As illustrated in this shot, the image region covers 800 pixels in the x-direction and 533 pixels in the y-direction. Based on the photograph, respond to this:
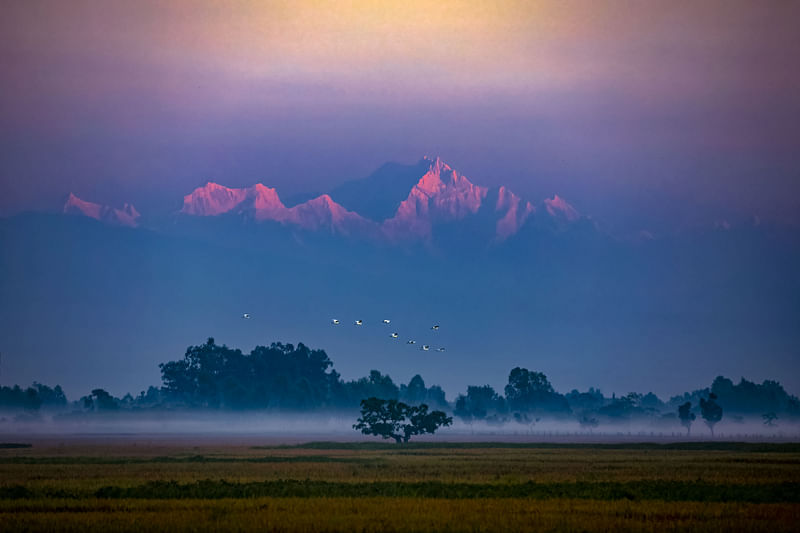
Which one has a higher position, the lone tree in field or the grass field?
the lone tree in field

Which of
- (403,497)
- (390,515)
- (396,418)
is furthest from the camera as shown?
(396,418)

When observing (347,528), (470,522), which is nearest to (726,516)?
(470,522)

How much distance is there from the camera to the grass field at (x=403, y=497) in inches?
1710

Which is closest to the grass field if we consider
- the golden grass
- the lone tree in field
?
the golden grass

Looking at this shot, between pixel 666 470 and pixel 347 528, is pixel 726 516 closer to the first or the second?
pixel 347 528

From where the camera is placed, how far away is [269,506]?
48875 millimetres

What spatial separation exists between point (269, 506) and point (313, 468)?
30000 millimetres

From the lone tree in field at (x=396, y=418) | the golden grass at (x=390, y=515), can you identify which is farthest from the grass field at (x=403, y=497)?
the lone tree in field at (x=396, y=418)

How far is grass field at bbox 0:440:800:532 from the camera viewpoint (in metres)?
43.4

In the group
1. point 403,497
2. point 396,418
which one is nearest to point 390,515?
point 403,497

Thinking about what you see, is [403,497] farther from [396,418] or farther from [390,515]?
[396,418]

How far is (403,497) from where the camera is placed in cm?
5378

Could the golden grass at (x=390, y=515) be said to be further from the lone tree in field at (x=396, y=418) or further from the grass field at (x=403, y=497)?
the lone tree in field at (x=396, y=418)

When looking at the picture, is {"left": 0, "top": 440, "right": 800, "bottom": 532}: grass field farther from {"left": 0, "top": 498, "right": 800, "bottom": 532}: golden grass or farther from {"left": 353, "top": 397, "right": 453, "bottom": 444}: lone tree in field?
{"left": 353, "top": 397, "right": 453, "bottom": 444}: lone tree in field
